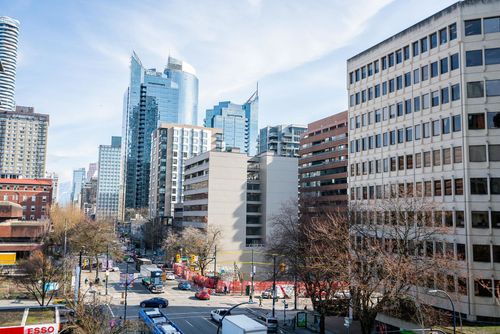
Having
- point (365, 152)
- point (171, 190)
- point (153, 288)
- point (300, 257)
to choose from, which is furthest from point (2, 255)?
point (171, 190)

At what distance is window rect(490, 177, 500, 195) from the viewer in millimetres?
40188

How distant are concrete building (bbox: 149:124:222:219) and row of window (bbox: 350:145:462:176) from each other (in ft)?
376

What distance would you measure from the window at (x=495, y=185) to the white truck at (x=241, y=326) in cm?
2733

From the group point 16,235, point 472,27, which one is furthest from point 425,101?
point 16,235

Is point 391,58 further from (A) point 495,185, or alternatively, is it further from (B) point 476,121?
(A) point 495,185

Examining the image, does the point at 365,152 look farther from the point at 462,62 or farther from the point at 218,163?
the point at 218,163

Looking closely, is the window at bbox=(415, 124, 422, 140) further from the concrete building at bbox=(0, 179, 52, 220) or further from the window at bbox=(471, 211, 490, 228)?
the concrete building at bbox=(0, 179, 52, 220)

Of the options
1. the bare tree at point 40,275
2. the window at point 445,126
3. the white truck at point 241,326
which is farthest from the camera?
the bare tree at point 40,275

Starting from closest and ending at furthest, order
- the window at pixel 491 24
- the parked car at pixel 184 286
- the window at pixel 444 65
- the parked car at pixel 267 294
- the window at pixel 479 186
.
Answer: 1. the window at pixel 479 186
2. the window at pixel 491 24
3. the window at pixel 444 65
4. the parked car at pixel 267 294
5. the parked car at pixel 184 286

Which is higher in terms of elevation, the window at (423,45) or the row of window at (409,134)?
the window at (423,45)

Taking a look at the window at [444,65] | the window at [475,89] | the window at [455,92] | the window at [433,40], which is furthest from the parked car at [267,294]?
the window at [433,40]

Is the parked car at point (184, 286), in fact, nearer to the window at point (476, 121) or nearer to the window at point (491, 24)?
the window at point (476, 121)

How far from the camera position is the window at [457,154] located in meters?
42.6

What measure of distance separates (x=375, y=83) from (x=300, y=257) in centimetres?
2624
